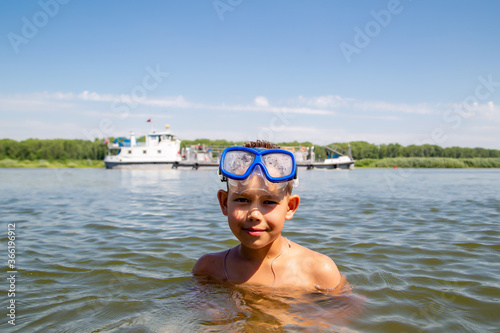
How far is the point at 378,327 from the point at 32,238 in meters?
5.10

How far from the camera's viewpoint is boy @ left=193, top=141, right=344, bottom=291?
7.97 ft

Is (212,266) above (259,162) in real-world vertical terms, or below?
below

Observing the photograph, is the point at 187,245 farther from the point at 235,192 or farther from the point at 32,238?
the point at 235,192

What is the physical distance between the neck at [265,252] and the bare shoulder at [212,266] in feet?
0.97

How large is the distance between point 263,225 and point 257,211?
0.12m

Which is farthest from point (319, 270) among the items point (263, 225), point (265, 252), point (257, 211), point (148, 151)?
point (148, 151)

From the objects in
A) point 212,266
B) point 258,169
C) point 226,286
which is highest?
point 258,169

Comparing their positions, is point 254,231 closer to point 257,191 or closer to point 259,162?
point 257,191

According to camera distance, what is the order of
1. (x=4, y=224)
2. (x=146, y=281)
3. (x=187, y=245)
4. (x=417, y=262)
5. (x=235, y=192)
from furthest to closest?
(x=4, y=224), (x=187, y=245), (x=417, y=262), (x=146, y=281), (x=235, y=192)

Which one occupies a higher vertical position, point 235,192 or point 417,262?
point 235,192

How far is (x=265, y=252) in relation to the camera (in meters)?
2.77

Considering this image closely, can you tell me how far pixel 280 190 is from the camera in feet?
8.10

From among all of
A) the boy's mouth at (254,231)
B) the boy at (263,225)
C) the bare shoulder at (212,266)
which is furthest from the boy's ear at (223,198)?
the bare shoulder at (212,266)

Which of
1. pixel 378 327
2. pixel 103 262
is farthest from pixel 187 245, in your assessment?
pixel 378 327
